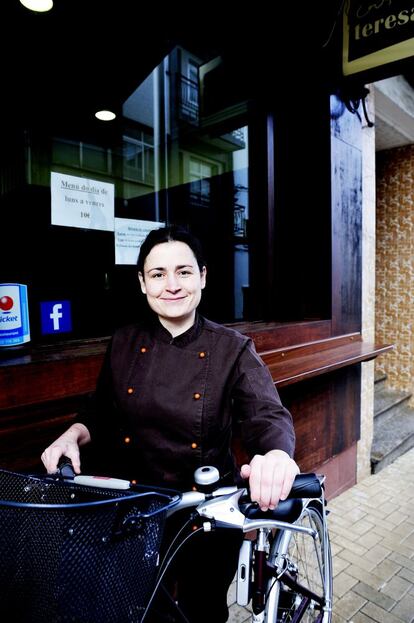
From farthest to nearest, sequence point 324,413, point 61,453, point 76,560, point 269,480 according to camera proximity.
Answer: point 324,413 → point 61,453 → point 269,480 → point 76,560

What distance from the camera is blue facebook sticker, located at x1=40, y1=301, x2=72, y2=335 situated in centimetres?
258

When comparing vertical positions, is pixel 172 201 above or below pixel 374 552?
above

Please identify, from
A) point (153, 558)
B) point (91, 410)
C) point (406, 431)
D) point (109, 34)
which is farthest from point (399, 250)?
point (153, 558)

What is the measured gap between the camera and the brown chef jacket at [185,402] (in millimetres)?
1482

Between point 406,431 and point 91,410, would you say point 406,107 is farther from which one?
point 91,410

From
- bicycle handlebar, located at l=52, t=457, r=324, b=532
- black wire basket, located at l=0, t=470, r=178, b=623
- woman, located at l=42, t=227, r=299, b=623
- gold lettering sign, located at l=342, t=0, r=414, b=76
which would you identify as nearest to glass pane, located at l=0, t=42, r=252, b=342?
gold lettering sign, located at l=342, t=0, r=414, b=76

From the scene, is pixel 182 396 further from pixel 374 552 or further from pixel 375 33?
pixel 375 33

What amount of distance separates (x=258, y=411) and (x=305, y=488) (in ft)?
1.05

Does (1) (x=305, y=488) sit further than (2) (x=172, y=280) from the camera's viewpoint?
No

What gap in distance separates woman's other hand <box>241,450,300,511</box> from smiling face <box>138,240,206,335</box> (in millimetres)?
600

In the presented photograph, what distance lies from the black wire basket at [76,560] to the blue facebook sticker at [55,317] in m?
1.84

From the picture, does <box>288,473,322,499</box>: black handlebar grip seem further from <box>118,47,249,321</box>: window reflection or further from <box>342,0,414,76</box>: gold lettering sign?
<box>342,0,414,76</box>: gold lettering sign

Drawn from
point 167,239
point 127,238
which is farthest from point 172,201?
point 167,239

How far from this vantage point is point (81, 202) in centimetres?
275
